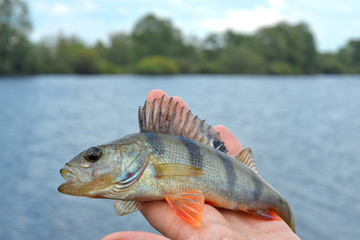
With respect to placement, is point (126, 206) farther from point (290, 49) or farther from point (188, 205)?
point (290, 49)

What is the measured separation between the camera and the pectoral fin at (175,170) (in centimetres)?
297

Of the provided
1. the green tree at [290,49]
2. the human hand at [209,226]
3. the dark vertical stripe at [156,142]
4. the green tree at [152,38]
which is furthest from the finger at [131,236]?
the green tree at [152,38]

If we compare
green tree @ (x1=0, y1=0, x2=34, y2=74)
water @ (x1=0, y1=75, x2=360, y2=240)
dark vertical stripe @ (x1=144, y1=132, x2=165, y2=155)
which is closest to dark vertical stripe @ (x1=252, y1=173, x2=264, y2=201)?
dark vertical stripe @ (x1=144, y1=132, x2=165, y2=155)

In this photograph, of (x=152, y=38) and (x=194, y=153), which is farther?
(x=152, y=38)

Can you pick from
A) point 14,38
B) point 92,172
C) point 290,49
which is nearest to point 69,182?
point 92,172

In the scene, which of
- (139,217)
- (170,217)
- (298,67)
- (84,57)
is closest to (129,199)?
(170,217)

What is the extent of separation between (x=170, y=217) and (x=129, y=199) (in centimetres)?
37

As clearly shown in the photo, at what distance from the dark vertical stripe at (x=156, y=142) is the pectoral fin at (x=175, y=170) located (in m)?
0.12

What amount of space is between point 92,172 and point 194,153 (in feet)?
2.85

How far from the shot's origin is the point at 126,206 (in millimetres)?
3074

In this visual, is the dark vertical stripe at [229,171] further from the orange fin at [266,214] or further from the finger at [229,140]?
the finger at [229,140]

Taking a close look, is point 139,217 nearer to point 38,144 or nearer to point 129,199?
point 129,199

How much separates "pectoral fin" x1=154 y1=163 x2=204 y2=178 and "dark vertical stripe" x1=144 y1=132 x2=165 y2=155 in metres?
0.12

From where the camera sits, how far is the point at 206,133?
3.39 metres
